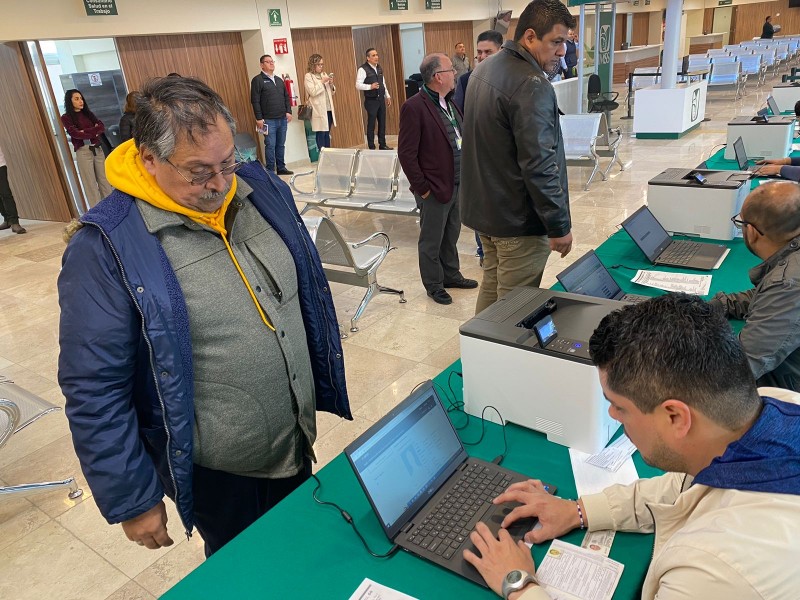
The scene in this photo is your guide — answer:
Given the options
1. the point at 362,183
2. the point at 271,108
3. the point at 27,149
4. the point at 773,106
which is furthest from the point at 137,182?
the point at 271,108

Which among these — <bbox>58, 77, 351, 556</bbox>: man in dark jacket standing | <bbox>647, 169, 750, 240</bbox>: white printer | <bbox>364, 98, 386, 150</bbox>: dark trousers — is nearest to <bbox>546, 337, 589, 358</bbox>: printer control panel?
<bbox>58, 77, 351, 556</bbox>: man in dark jacket standing

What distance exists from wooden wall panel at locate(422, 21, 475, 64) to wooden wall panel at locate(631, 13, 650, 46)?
479 inches

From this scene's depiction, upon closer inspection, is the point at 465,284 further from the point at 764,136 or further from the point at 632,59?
the point at 632,59


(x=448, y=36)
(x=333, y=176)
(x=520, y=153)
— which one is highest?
(x=448, y=36)

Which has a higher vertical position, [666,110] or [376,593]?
[376,593]

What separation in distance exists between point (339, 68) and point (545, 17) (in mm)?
9028

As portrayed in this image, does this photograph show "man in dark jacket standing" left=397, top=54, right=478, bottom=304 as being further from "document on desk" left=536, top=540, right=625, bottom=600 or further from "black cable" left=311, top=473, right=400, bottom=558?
"document on desk" left=536, top=540, right=625, bottom=600

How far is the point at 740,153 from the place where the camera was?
14.4 feet

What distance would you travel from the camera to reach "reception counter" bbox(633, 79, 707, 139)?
922 centimetres

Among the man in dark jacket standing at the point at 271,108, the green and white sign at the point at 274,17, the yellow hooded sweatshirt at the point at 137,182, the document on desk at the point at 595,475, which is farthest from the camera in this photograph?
the green and white sign at the point at 274,17

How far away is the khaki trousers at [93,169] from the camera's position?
23.5 ft

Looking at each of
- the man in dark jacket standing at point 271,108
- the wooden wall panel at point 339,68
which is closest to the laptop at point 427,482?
the man in dark jacket standing at point 271,108

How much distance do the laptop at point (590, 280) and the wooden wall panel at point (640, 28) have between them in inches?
933

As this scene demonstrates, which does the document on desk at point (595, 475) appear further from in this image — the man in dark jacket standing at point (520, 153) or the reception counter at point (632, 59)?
the reception counter at point (632, 59)
